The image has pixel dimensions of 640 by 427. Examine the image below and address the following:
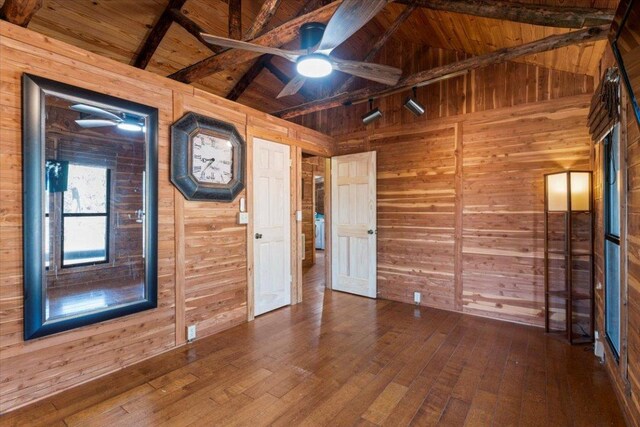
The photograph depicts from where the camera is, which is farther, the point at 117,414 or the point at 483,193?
the point at 483,193

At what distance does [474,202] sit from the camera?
382cm

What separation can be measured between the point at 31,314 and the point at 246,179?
212 centimetres

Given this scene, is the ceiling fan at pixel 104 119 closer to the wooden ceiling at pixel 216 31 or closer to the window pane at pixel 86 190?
the window pane at pixel 86 190

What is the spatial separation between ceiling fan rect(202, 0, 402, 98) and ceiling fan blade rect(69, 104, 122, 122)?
41.3 inches

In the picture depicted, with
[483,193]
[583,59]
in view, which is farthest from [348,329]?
[583,59]

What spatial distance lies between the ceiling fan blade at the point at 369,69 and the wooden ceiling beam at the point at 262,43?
1.15 feet

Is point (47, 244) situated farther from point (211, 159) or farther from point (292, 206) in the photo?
point (292, 206)

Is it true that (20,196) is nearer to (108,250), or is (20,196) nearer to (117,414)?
(108,250)

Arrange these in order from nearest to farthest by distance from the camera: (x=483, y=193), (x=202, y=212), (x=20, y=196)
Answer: (x=20, y=196) → (x=202, y=212) → (x=483, y=193)

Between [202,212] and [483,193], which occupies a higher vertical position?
→ [483,193]

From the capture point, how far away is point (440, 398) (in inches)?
85.6

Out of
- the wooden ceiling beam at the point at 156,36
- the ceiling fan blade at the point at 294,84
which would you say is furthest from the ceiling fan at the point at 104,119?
the wooden ceiling beam at the point at 156,36

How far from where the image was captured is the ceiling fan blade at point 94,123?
2.41 m

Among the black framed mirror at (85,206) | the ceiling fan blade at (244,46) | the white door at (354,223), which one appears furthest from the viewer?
the white door at (354,223)
